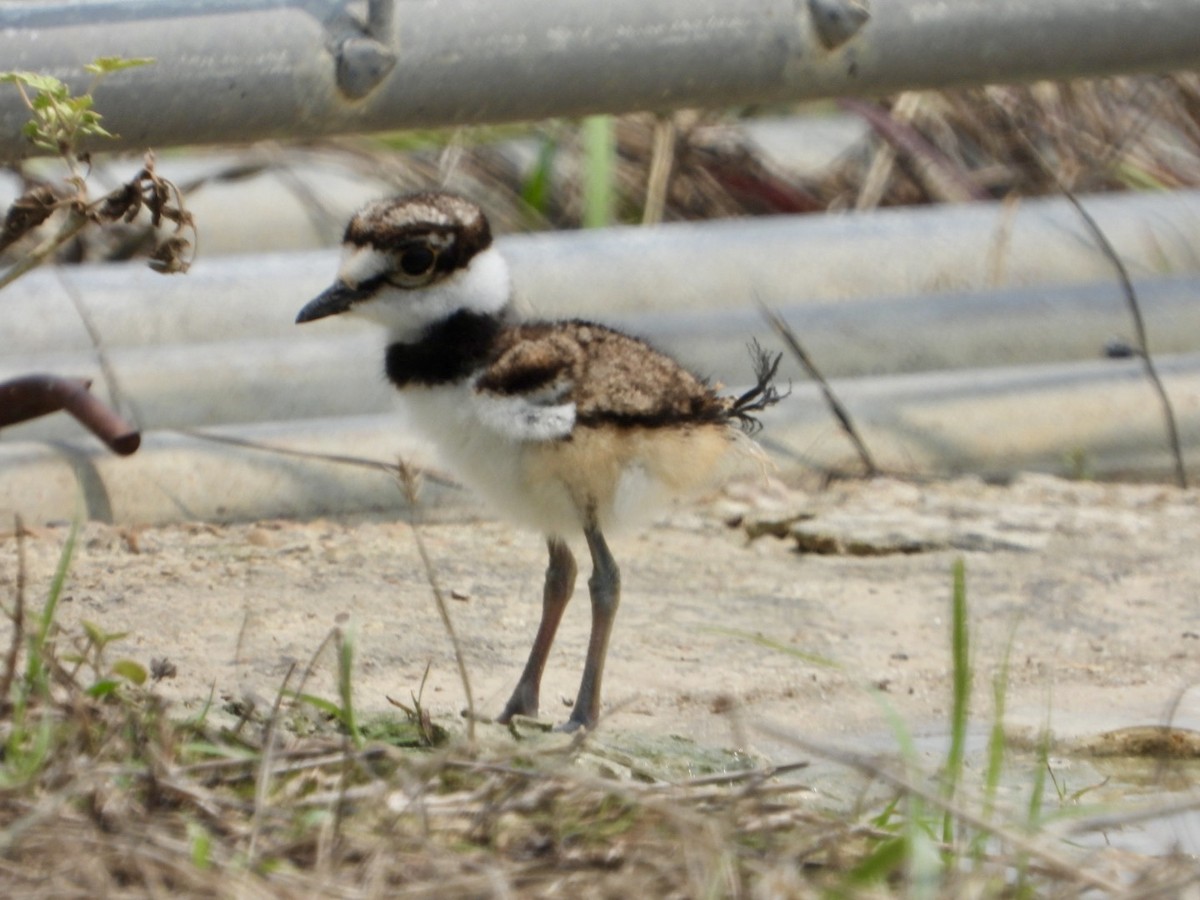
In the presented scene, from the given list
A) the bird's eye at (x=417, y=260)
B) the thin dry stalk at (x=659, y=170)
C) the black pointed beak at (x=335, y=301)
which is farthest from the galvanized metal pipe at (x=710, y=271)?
the bird's eye at (x=417, y=260)

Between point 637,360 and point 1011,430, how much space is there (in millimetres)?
1823

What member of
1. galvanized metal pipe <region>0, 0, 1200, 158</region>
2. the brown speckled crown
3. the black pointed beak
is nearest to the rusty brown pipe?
galvanized metal pipe <region>0, 0, 1200, 158</region>

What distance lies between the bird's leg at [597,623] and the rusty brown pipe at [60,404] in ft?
3.32

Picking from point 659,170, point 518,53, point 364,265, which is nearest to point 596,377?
point 364,265

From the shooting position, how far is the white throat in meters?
3.04

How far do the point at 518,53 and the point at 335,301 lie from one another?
26.1 inches

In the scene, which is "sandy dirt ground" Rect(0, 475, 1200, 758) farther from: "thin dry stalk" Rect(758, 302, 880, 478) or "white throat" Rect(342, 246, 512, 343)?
"white throat" Rect(342, 246, 512, 343)

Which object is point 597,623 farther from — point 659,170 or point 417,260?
point 659,170

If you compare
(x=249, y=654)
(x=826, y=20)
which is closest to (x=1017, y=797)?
(x=249, y=654)

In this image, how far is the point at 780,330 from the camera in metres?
4.54

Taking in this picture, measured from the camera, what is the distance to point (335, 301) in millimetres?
3096

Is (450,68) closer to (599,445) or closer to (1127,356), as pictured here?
(599,445)

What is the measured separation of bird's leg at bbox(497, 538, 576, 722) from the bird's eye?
0.48 metres

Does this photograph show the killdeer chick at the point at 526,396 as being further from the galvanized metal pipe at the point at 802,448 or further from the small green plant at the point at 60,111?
the galvanized metal pipe at the point at 802,448
